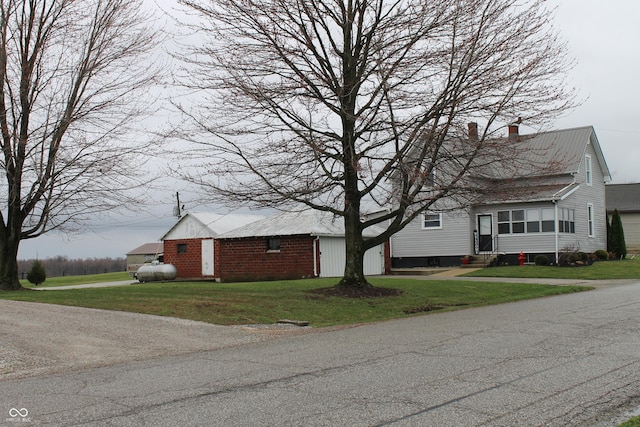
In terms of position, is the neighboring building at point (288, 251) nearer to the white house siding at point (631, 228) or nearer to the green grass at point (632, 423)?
the white house siding at point (631, 228)

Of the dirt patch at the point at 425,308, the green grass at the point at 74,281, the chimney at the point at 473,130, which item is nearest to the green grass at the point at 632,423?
the dirt patch at the point at 425,308

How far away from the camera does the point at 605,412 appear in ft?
21.3

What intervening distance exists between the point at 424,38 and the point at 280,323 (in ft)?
28.7

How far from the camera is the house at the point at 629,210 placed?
164ft

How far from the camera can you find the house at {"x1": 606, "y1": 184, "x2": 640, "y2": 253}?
50.0 meters

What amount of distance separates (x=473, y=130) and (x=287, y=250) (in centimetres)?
1742

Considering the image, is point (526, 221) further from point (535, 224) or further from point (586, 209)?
point (586, 209)

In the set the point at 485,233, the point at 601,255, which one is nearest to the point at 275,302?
the point at 485,233

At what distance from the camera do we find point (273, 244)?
35.2 metres

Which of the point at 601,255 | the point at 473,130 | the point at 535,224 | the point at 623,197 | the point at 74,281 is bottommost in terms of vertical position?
the point at 74,281

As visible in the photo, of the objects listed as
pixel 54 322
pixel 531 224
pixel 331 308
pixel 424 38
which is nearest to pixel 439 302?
pixel 331 308

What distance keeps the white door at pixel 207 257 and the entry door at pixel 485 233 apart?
52.9ft

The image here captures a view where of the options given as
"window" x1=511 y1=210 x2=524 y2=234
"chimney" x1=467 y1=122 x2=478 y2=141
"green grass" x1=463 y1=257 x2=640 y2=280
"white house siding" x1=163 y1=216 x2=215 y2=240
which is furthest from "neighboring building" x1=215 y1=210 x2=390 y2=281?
"chimney" x1=467 y1=122 x2=478 y2=141

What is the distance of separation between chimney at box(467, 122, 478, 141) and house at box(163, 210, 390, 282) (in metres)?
14.4
